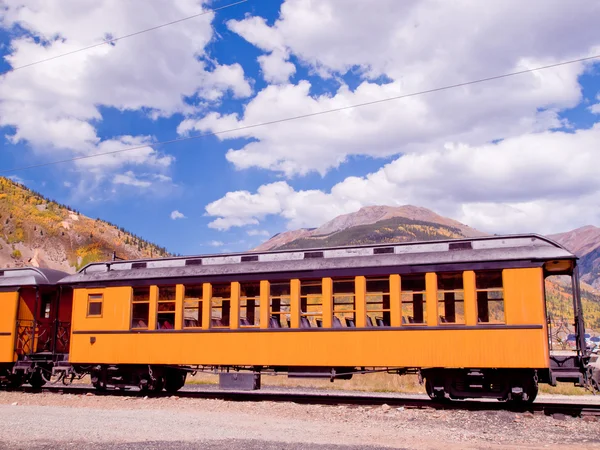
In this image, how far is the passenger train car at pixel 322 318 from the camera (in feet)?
42.9

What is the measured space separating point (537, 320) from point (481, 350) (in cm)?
136

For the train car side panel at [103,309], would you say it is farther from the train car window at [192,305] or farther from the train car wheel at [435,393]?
the train car wheel at [435,393]

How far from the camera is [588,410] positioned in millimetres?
12367

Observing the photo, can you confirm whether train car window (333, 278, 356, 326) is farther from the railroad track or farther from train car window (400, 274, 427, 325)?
the railroad track

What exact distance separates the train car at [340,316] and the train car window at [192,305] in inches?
1.3

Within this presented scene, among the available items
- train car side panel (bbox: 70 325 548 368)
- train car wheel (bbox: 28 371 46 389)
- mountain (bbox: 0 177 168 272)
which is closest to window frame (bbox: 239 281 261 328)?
train car side panel (bbox: 70 325 548 368)

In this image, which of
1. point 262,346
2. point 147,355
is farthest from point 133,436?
point 147,355

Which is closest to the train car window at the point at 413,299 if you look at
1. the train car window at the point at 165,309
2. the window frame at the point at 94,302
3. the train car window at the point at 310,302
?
the train car window at the point at 310,302

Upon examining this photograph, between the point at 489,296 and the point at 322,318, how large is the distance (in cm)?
397

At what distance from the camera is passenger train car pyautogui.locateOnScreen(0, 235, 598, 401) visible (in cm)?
1308

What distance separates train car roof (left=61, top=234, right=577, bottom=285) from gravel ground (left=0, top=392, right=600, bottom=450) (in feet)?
10.7

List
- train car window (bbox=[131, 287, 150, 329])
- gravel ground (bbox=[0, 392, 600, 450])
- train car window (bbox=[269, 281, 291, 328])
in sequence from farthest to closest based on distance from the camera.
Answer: train car window (bbox=[131, 287, 150, 329])
train car window (bbox=[269, 281, 291, 328])
gravel ground (bbox=[0, 392, 600, 450])

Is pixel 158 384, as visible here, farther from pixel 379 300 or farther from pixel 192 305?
pixel 379 300

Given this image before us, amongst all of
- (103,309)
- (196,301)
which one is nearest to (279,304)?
(196,301)
